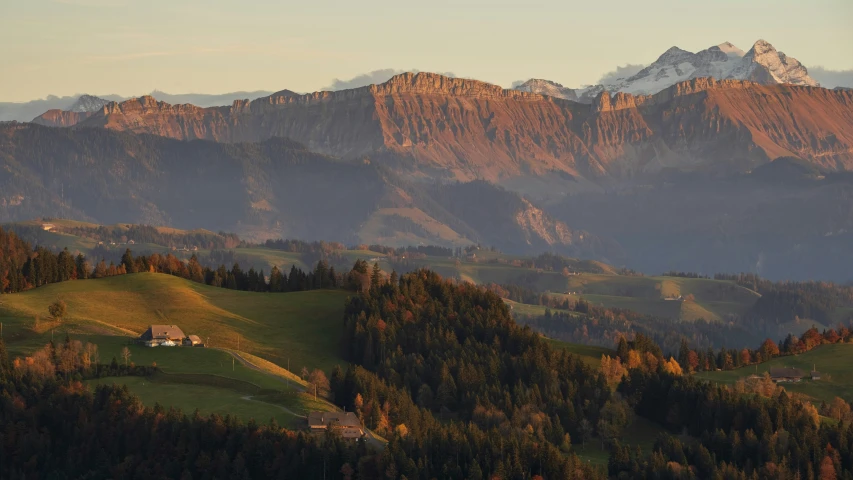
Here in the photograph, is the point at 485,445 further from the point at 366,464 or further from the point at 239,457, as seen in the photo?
the point at 239,457

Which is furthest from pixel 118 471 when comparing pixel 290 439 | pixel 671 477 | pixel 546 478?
pixel 671 477

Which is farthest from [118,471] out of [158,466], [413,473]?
[413,473]

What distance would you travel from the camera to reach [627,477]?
649 feet

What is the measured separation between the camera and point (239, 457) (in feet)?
635

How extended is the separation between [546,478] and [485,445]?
9.08m

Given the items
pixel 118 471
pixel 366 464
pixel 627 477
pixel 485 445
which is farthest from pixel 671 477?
pixel 118 471

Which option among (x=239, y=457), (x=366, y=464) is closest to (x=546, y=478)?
(x=366, y=464)

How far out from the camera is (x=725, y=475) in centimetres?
19950

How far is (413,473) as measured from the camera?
618ft

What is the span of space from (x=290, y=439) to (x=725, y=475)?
53.6 m

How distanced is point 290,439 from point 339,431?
6636mm

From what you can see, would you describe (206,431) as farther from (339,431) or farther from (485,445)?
(485,445)

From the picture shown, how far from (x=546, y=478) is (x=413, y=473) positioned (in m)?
16.3

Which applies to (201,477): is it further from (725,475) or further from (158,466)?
(725,475)
